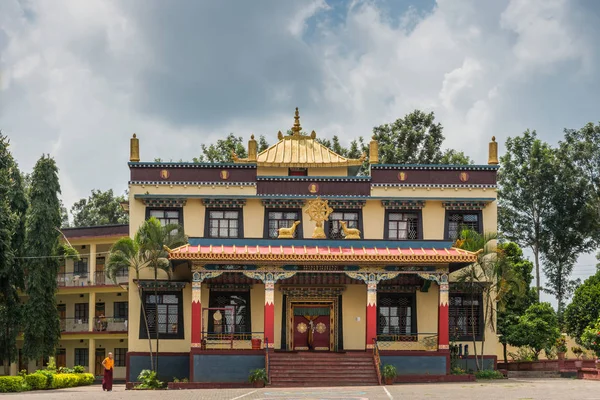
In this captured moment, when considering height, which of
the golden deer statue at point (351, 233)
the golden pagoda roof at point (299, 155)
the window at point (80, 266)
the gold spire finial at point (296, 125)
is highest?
the gold spire finial at point (296, 125)

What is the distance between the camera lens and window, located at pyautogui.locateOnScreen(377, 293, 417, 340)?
3903 centimetres

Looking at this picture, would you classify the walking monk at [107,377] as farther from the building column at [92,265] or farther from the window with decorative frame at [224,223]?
the building column at [92,265]

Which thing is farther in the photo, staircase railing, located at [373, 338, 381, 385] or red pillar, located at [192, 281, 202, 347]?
red pillar, located at [192, 281, 202, 347]

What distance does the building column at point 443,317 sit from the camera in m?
35.2

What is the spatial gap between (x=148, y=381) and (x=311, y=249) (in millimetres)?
7702

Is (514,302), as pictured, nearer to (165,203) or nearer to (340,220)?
(340,220)

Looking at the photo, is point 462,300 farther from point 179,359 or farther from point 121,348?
point 121,348

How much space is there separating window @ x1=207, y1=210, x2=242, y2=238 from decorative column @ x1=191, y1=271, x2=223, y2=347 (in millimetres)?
4349

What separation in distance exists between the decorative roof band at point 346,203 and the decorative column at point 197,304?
6.61 metres

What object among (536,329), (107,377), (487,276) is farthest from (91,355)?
(536,329)

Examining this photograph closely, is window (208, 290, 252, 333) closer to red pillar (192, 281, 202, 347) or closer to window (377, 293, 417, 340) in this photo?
red pillar (192, 281, 202, 347)

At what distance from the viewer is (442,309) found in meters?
35.5

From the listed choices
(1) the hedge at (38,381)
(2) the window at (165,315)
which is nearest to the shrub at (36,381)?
(1) the hedge at (38,381)

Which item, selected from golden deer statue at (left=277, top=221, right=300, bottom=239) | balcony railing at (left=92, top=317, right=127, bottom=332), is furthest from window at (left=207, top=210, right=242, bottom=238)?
balcony railing at (left=92, top=317, right=127, bottom=332)
